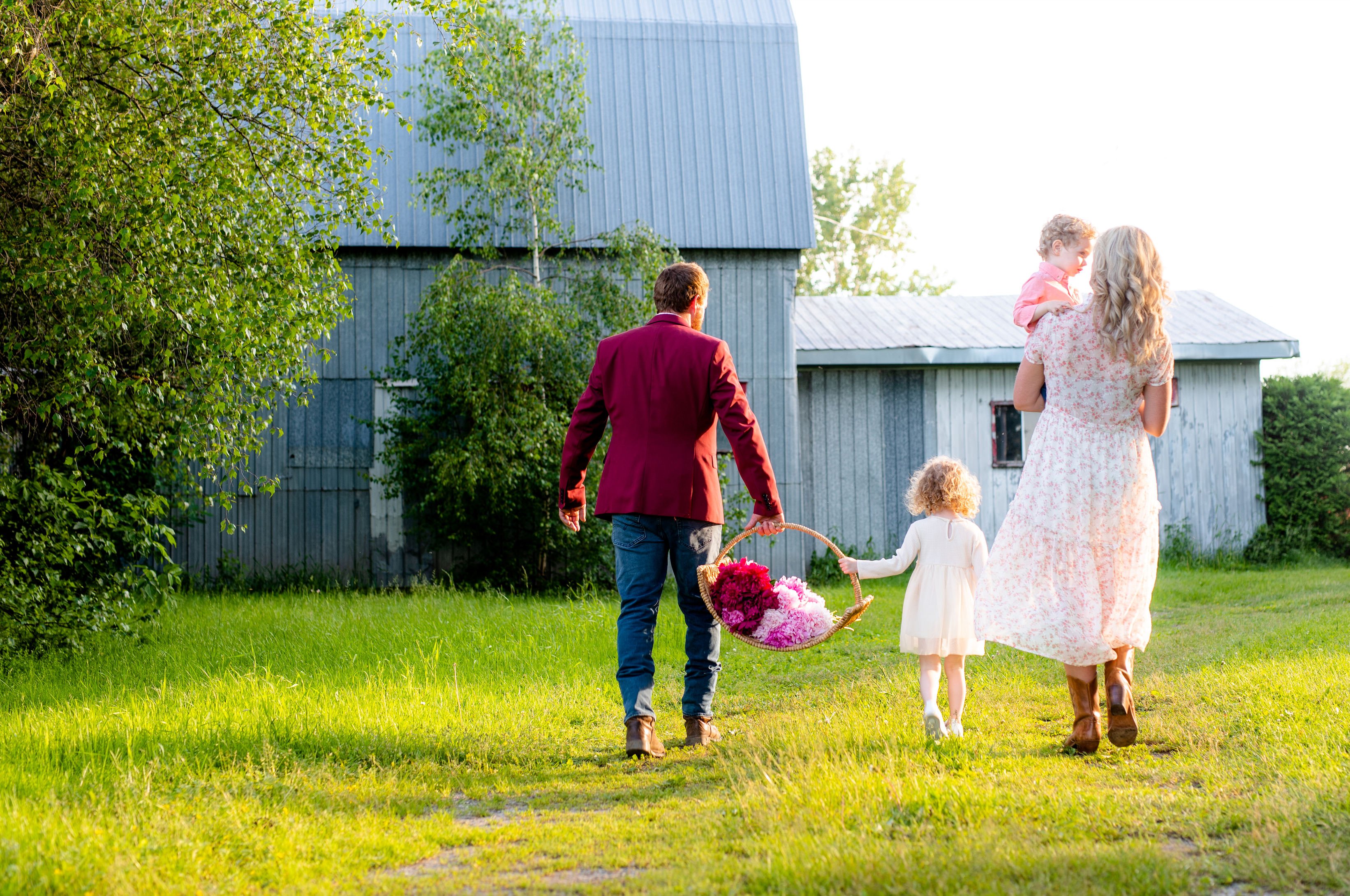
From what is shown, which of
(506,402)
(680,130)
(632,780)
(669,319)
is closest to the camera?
(632,780)

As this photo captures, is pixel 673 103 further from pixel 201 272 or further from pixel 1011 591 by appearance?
pixel 1011 591

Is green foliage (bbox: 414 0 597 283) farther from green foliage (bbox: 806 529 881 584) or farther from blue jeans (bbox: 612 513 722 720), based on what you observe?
blue jeans (bbox: 612 513 722 720)

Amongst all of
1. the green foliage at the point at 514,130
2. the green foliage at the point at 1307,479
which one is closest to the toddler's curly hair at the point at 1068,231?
the green foliage at the point at 514,130

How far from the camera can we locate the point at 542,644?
23.0ft

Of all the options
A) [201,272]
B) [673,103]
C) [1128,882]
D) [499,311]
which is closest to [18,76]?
[201,272]

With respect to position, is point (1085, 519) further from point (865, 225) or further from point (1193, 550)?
point (865, 225)

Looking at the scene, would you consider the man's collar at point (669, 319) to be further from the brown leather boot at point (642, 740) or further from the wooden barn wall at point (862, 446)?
the wooden barn wall at point (862, 446)

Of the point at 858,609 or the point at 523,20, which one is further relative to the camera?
the point at 523,20

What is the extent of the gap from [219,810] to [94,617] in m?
4.08

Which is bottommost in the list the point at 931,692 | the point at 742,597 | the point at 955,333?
the point at 931,692

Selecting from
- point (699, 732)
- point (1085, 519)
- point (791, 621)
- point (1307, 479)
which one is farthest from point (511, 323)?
point (1307, 479)

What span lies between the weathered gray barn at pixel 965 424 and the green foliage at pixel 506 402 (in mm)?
3173

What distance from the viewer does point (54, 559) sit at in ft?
21.6

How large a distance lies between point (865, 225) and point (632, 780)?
1336 inches
